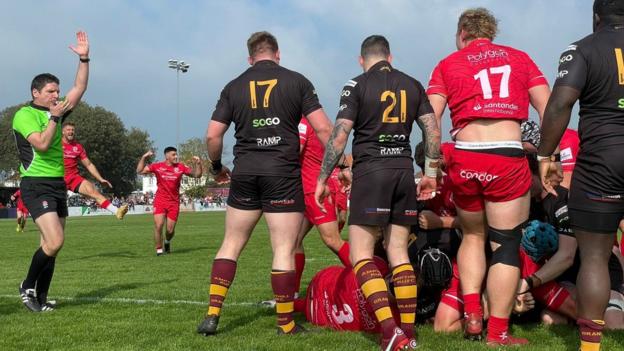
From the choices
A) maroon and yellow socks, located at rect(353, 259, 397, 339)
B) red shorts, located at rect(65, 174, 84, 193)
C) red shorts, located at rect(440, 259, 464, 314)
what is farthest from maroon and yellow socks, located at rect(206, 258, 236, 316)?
red shorts, located at rect(65, 174, 84, 193)

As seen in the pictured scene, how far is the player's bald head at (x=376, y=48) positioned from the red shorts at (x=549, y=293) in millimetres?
2133

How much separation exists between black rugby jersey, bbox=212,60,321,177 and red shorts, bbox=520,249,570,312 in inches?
85.4

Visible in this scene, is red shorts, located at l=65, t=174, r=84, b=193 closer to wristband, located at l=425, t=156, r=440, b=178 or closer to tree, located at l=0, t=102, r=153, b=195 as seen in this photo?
wristband, located at l=425, t=156, r=440, b=178

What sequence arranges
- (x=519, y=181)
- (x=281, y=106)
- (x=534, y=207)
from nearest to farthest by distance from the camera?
1. (x=519, y=181)
2. (x=281, y=106)
3. (x=534, y=207)

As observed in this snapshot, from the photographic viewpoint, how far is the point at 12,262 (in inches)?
525

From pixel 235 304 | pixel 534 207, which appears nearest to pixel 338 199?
pixel 235 304

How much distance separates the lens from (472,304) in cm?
497

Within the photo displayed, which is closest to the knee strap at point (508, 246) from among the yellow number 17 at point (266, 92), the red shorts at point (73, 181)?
the yellow number 17 at point (266, 92)

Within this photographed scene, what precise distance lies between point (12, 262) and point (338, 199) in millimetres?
8151

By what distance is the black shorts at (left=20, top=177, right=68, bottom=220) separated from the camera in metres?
6.96

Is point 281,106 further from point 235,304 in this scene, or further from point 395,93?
point 235,304

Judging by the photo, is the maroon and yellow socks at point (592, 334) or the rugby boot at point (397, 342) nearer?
the maroon and yellow socks at point (592, 334)

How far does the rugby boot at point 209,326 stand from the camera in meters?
5.31

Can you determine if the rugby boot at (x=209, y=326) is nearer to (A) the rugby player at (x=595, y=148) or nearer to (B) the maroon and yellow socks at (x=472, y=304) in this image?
(B) the maroon and yellow socks at (x=472, y=304)
